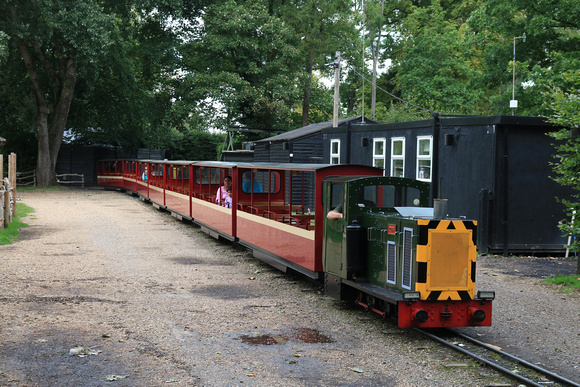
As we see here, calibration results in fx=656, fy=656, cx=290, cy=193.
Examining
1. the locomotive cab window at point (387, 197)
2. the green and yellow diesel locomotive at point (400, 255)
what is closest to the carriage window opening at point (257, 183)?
the green and yellow diesel locomotive at point (400, 255)

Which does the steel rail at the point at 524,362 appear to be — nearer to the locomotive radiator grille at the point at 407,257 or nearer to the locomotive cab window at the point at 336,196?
the locomotive radiator grille at the point at 407,257

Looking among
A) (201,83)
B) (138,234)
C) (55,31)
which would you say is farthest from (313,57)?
(138,234)

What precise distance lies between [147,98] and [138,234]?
84.3 feet

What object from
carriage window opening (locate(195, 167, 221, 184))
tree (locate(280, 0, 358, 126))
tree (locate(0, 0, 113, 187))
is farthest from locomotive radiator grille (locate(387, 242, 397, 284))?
tree (locate(280, 0, 358, 126))

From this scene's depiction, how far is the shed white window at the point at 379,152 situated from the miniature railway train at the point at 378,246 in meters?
6.33

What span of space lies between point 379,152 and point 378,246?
11214 millimetres

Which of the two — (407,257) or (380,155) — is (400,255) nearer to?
(407,257)

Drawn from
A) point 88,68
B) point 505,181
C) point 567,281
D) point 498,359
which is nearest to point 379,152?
point 505,181

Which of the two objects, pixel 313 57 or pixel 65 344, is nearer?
pixel 65 344

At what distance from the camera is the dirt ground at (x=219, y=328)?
6703 mm

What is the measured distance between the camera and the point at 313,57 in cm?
5169

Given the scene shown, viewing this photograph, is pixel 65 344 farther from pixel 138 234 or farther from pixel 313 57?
pixel 313 57

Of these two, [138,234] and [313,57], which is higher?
[313,57]

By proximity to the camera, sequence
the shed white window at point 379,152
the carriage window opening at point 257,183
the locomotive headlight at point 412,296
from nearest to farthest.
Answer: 1. the locomotive headlight at point 412,296
2. the carriage window opening at point 257,183
3. the shed white window at point 379,152
